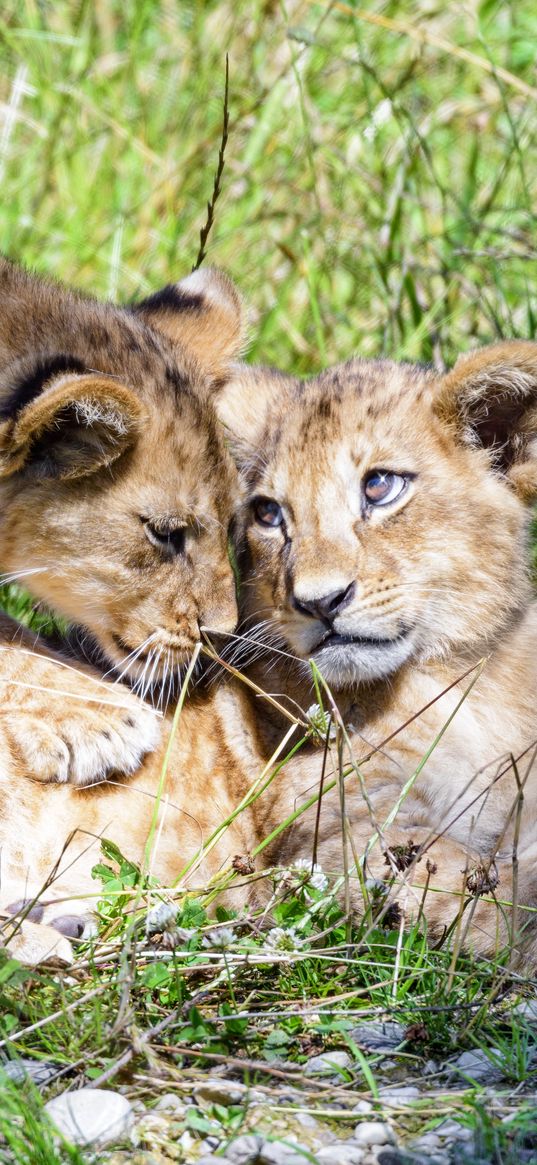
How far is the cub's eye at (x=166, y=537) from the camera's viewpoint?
3414 mm

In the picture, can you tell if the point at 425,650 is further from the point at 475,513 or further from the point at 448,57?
the point at 448,57

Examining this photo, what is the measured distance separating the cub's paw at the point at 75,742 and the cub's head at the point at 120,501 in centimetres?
16

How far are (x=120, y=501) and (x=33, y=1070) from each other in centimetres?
157

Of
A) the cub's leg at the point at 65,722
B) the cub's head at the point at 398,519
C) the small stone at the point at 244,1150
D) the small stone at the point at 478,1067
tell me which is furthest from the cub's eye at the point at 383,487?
the small stone at the point at 244,1150

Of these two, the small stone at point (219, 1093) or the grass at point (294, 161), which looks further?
the grass at point (294, 161)

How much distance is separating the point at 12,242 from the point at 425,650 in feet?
12.0

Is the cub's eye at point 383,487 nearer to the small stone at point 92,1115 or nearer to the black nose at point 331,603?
the black nose at point 331,603

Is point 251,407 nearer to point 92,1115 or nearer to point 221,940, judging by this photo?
point 221,940

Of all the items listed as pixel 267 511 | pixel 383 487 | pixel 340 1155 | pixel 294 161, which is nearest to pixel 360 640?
pixel 383 487

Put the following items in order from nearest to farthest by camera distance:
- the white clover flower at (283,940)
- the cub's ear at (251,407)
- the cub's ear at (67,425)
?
the white clover flower at (283,940), the cub's ear at (67,425), the cub's ear at (251,407)

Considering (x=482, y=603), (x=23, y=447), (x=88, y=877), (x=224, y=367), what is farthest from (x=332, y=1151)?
(x=224, y=367)

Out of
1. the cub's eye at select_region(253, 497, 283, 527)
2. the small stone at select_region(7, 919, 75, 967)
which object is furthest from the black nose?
the small stone at select_region(7, 919, 75, 967)

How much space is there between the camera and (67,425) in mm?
3264

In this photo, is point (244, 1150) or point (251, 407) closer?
point (244, 1150)
